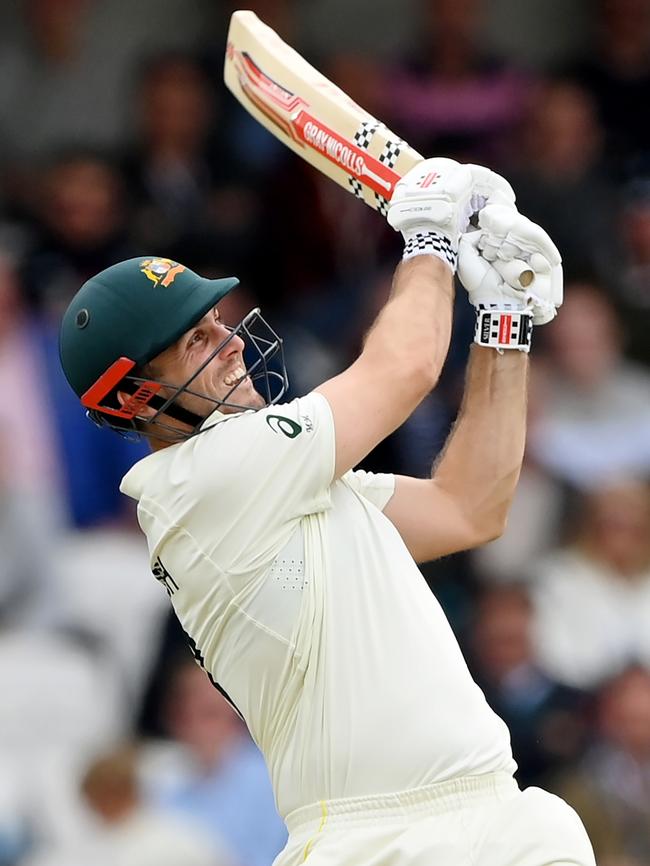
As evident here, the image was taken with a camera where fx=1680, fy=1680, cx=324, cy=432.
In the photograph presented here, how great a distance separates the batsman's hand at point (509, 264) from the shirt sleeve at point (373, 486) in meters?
0.42

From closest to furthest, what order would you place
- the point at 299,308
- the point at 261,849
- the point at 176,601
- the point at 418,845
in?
the point at 418,845, the point at 176,601, the point at 261,849, the point at 299,308

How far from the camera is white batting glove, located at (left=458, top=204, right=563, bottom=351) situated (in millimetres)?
3420

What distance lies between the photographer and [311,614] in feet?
10.3

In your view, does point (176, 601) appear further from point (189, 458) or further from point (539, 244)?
point (539, 244)

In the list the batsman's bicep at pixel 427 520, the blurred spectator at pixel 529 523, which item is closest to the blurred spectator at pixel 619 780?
the blurred spectator at pixel 529 523

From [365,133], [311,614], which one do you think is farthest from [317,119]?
[311,614]

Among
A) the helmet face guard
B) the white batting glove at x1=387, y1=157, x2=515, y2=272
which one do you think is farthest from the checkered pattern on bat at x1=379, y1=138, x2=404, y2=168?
the helmet face guard

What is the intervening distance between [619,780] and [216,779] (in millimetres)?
1476

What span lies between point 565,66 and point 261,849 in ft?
12.1

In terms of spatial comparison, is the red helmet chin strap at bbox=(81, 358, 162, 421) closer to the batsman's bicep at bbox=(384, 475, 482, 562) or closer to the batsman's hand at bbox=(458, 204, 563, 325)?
the batsman's bicep at bbox=(384, 475, 482, 562)

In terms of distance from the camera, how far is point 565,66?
7.45m

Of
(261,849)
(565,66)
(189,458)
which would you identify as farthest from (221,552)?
(565,66)

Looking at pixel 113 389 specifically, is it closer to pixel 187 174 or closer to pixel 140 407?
pixel 140 407

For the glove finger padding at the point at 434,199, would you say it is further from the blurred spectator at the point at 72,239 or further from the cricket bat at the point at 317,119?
the blurred spectator at the point at 72,239
